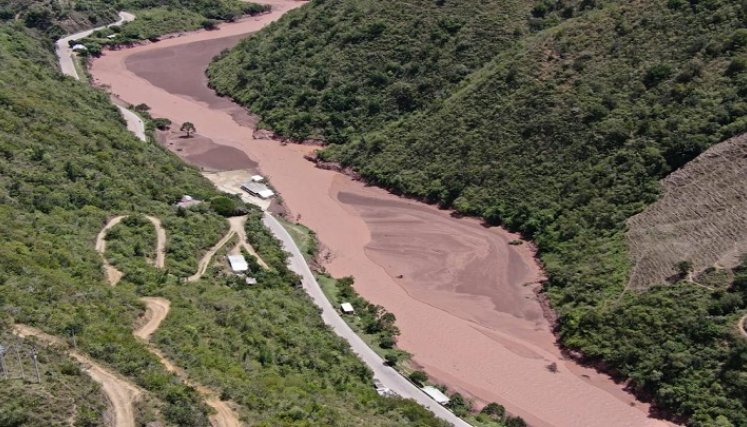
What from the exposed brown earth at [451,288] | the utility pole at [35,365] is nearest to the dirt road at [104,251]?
the utility pole at [35,365]

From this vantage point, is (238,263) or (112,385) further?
(238,263)

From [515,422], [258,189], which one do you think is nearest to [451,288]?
[515,422]

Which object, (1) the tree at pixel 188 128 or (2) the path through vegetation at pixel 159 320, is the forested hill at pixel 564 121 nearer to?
(1) the tree at pixel 188 128

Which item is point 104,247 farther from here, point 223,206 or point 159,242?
point 223,206

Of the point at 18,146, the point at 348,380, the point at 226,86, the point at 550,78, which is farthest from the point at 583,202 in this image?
the point at 226,86

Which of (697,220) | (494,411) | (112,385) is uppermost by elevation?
(112,385)

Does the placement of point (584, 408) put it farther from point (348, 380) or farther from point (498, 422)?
point (348, 380)
